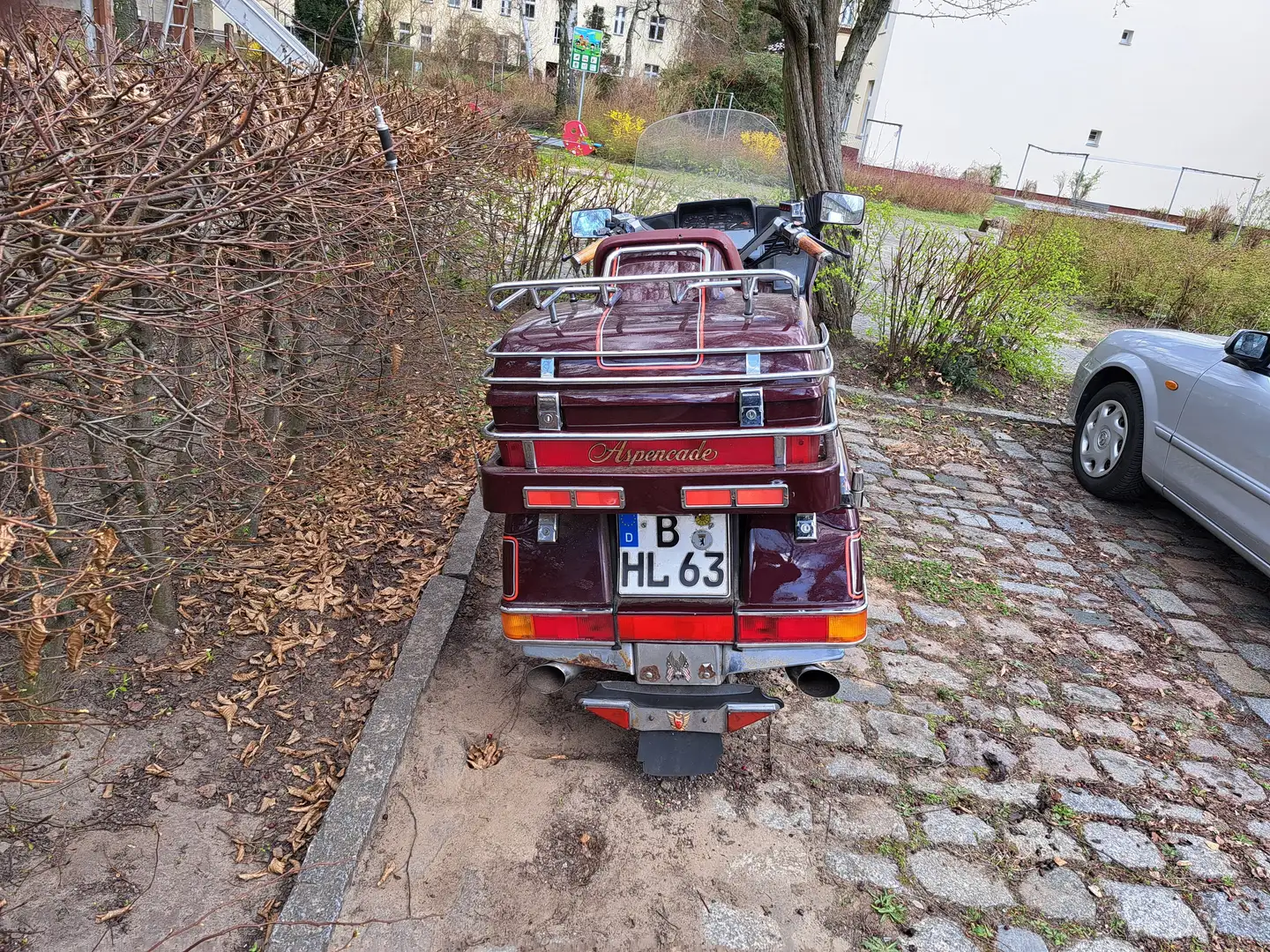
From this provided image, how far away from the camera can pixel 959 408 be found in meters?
6.91

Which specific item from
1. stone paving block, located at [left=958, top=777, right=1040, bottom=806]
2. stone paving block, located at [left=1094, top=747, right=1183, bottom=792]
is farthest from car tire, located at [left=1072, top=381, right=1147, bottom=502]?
stone paving block, located at [left=958, top=777, right=1040, bottom=806]

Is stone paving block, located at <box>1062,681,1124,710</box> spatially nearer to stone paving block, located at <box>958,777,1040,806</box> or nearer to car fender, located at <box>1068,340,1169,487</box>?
stone paving block, located at <box>958,777,1040,806</box>

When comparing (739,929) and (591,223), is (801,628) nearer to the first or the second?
(739,929)

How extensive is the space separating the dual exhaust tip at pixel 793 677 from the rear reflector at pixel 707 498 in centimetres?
75

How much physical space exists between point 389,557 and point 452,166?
2725 millimetres

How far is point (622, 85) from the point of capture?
25359 mm

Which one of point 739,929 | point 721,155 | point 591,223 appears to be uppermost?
point 721,155

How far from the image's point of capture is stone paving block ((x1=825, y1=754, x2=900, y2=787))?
2988 mm

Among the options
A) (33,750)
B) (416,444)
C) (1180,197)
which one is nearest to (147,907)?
(33,750)

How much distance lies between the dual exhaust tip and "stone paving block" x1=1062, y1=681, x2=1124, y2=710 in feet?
4.66

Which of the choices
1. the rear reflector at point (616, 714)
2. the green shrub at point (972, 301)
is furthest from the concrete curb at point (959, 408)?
the rear reflector at point (616, 714)

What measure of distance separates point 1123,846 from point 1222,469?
98.8 inches

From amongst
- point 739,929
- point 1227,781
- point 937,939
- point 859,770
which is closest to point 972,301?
point 1227,781

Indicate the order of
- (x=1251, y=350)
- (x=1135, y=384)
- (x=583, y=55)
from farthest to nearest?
1. (x=583, y=55)
2. (x=1135, y=384)
3. (x=1251, y=350)
